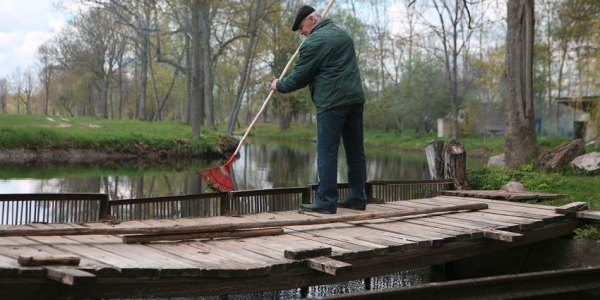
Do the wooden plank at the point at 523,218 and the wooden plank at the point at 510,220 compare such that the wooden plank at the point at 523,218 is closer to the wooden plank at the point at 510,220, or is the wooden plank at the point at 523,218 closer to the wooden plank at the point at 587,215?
the wooden plank at the point at 510,220

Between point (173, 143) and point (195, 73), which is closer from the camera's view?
point (173, 143)

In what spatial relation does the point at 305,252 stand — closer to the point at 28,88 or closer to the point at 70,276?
the point at 70,276

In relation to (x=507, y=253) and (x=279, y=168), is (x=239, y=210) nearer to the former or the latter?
(x=507, y=253)

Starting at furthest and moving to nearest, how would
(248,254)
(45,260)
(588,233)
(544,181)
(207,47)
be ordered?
(207,47) < (544,181) < (588,233) < (248,254) < (45,260)

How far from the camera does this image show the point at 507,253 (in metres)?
8.00

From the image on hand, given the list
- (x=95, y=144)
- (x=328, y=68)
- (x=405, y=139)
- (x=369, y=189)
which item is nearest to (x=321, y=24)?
(x=328, y=68)

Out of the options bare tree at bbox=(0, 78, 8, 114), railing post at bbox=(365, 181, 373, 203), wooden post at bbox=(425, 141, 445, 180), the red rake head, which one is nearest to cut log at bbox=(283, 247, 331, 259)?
the red rake head

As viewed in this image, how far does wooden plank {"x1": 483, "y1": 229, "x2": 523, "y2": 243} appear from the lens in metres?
6.12

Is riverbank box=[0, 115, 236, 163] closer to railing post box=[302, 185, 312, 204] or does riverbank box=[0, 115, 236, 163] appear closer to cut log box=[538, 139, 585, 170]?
cut log box=[538, 139, 585, 170]

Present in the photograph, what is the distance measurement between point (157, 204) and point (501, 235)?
358cm

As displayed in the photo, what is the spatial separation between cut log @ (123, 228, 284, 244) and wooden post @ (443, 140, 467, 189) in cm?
521

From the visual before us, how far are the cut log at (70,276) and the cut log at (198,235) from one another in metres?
1.18

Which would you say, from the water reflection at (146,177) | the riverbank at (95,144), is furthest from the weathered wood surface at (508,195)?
the riverbank at (95,144)

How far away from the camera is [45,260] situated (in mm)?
3943
